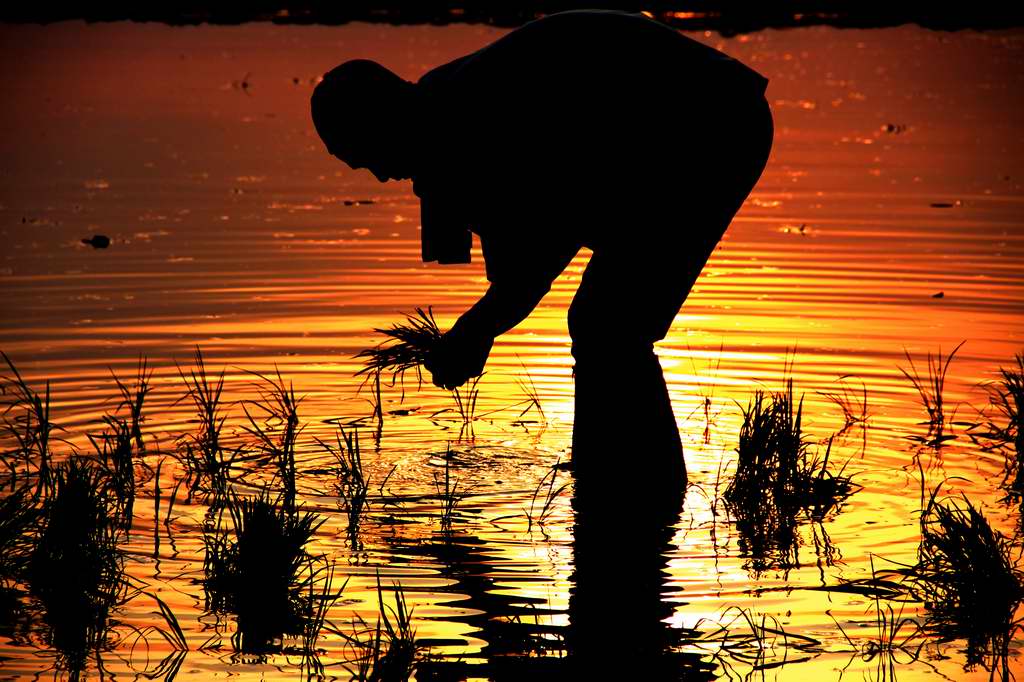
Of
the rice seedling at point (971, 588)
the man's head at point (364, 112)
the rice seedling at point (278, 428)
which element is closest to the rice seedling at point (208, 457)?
the rice seedling at point (278, 428)

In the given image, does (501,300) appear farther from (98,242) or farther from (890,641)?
(98,242)

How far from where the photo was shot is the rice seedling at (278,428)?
7.08 meters


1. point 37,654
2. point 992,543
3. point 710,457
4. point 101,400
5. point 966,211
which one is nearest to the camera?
point 37,654

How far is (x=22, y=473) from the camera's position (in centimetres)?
694

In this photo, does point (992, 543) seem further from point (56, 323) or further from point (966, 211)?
point (966, 211)

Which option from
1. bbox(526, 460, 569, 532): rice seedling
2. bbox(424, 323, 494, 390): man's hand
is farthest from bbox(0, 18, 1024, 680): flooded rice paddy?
bbox(424, 323, 494, 390): man's hand

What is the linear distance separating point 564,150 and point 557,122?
0.36 feet

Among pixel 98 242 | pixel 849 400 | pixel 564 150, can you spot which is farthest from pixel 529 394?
pixel 98 242

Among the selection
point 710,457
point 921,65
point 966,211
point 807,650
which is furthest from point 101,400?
point 921,65

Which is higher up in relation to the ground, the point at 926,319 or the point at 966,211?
the point at 966,211

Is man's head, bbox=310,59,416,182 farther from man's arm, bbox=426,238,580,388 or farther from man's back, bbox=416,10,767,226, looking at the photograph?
man's arm, bbox=426,238,580,388

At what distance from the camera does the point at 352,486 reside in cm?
680

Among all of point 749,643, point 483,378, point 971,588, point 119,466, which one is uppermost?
point 483,378

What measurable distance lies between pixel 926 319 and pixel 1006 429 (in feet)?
10.4
